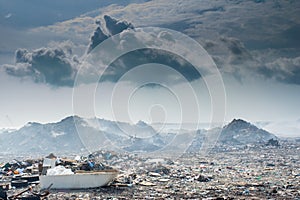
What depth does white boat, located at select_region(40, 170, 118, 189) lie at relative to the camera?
1659 cm

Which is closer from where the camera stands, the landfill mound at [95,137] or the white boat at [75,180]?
the white boat at [75,180]

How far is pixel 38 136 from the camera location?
11919 cm

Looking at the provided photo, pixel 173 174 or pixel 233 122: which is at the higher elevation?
pixel 233 122

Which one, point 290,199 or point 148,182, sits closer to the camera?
point 290,199

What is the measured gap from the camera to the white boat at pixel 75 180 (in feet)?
54.4

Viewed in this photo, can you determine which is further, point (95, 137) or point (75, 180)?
point (95, 137)

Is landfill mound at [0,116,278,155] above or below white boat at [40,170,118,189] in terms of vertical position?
above

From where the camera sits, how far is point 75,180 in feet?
54.4

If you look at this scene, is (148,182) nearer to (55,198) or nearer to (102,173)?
(102,173)

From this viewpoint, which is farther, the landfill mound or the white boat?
the landfill mound

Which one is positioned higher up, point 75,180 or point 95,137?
point 95,137

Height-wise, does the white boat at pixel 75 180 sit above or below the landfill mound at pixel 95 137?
below

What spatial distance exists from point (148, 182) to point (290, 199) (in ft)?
23.2

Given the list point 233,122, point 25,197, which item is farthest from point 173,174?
point 233,122
